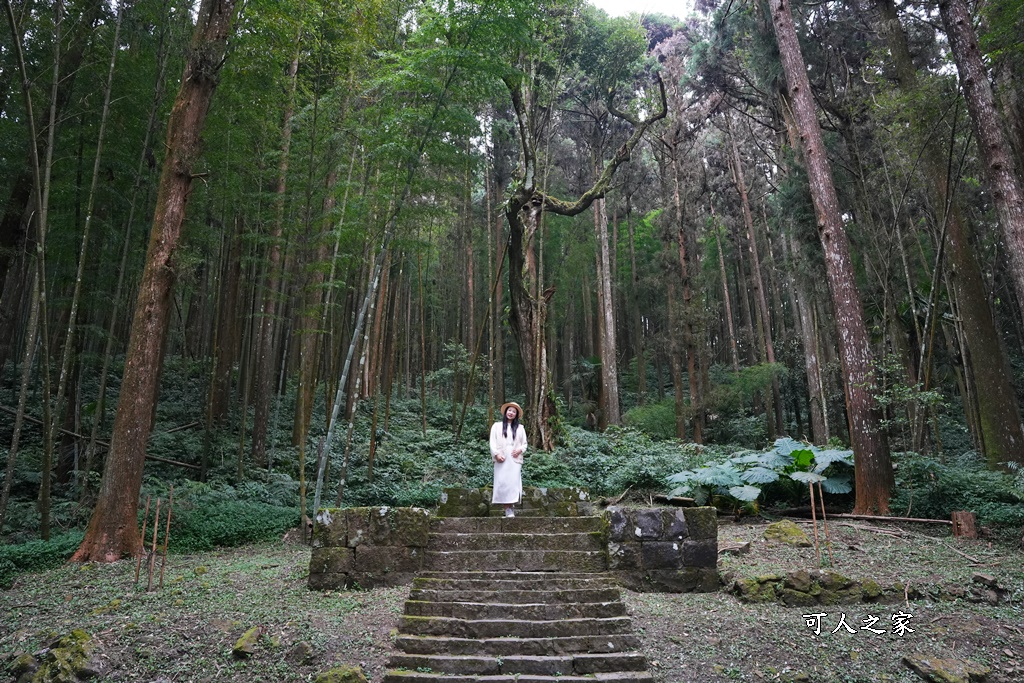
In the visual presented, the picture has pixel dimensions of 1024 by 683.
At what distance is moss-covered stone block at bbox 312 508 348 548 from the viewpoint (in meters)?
4.65

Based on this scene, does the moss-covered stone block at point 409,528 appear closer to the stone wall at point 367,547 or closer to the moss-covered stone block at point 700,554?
the stone wall at point 367,547

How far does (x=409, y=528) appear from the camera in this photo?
480 centimetres

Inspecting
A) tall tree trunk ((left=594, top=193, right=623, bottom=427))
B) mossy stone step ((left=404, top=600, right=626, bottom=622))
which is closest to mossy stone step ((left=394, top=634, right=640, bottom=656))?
mossy stone step ((left=404, top=600, right=626, bottom=622))

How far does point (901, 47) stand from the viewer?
8.30 metres

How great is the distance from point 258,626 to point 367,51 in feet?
27.0

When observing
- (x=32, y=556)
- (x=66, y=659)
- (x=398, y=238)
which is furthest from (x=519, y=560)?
(x=398, y=238)

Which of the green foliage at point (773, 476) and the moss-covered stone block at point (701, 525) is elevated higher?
the green foliage at point (773, 476)

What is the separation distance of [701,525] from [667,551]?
36 centimetres

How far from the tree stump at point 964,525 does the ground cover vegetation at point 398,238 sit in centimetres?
35

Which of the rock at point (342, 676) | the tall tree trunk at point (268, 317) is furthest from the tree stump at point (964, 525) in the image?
the tall tree trunk at point (268, 317)

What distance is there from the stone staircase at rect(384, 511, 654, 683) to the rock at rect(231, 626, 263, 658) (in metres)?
0.86

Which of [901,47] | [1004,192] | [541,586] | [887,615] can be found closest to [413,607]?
[541,586]

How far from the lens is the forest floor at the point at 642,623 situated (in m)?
3.28

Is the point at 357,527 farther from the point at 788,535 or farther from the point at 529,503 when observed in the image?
the point at 788,535
